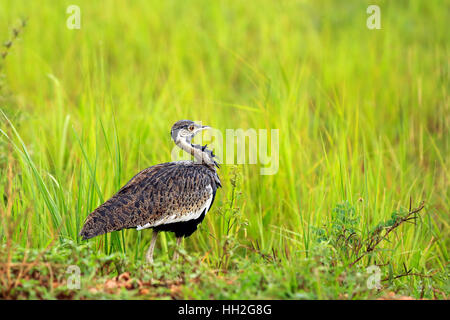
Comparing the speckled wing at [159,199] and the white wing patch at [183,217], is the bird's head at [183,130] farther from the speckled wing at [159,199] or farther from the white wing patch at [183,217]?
the white wing patch at [183,217]

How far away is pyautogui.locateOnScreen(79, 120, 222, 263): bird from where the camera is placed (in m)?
4.22

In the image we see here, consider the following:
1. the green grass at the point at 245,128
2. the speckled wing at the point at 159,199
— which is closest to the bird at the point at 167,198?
the speckled wing at the point at 159,199

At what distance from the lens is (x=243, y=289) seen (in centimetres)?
361

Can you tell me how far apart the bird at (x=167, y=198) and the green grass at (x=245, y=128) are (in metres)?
0.22

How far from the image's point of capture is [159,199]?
4469 millimetres

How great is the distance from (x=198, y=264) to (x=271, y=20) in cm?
677

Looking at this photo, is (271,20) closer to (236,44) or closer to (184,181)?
(236,44)

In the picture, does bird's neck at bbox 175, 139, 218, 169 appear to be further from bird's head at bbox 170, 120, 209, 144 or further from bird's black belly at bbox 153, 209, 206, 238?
bird's black belly at bbox 153, 209, 206, 238

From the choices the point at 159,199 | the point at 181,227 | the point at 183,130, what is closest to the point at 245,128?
the point at 183,130

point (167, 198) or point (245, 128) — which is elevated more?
point (245, 128)

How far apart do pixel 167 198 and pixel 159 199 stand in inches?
2.5

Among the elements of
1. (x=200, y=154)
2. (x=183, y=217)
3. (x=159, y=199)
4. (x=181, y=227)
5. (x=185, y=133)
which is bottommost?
(x=181, y=227)

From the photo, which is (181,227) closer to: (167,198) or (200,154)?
(167,198)

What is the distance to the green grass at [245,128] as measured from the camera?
4129 mm
